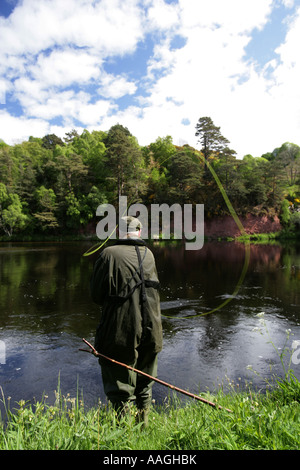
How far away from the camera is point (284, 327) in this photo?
7.71m

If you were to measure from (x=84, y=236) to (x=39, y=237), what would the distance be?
25.2ft

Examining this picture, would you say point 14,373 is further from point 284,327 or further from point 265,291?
point 265,291

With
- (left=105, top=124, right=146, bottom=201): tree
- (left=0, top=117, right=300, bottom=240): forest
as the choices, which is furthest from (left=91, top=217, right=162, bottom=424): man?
(left=105, top=124, right=146, bottom=201): tree

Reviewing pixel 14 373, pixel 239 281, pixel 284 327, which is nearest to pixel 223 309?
pixel 284 327

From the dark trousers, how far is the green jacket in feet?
0.40

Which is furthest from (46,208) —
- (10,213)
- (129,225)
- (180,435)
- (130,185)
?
(180,435)

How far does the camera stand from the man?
3100 millimetres

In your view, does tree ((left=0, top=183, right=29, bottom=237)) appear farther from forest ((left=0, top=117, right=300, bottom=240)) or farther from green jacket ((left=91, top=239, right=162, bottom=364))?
green jacket ((left=91, top=239, right=162, bottom=364))

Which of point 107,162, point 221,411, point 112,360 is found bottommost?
point 221,411

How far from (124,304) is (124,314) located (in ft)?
0.33

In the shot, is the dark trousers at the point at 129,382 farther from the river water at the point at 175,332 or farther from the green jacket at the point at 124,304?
the river water at the point at 175,332

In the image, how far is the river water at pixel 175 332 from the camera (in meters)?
5.09

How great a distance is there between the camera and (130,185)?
47.4m

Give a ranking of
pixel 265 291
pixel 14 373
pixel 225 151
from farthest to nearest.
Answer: pixel 225 151 < pixel 265 291 < pixel 14 373
